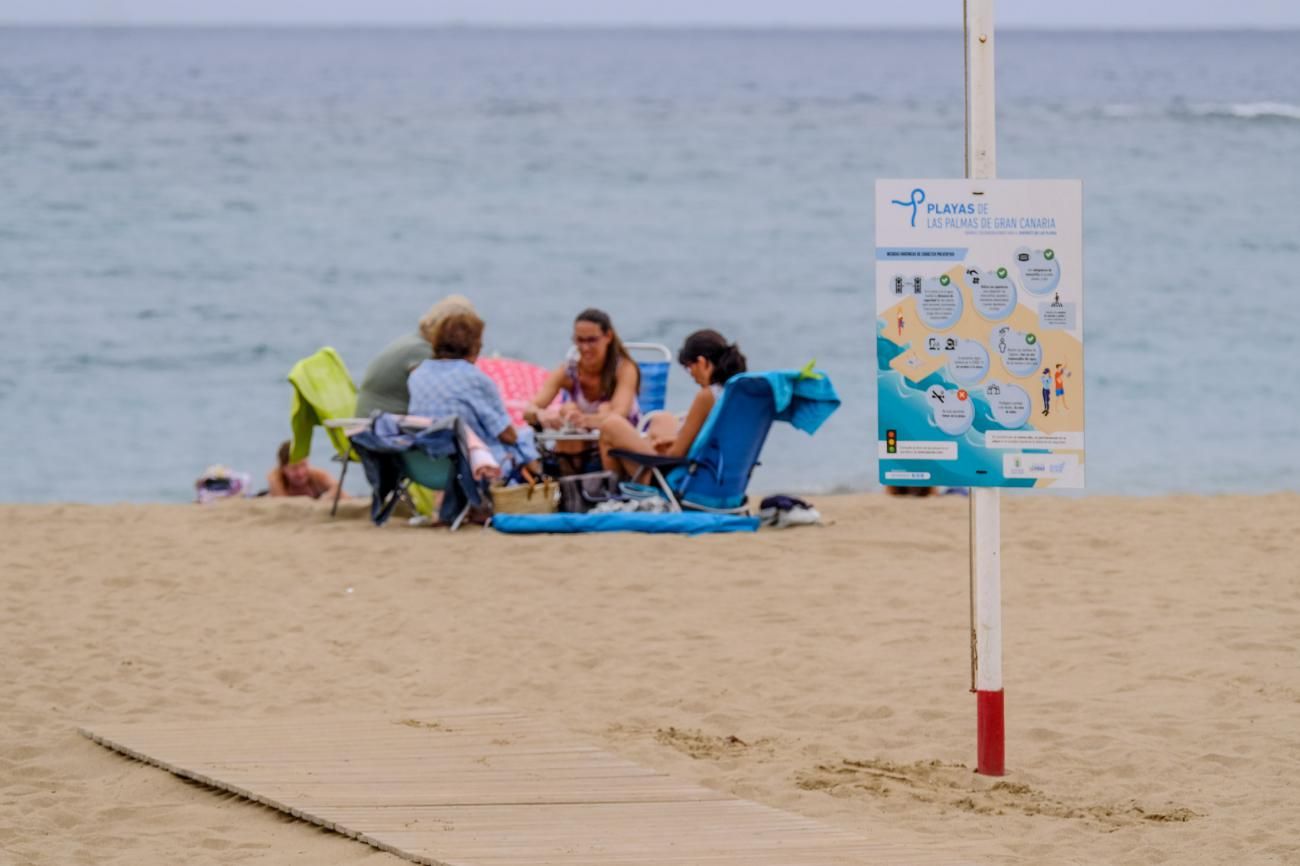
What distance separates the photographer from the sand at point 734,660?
14.4 ft

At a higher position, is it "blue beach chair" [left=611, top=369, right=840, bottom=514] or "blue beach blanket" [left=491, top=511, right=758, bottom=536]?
"blue beach chair" [left=611, top=369, right=840, bottom=514]

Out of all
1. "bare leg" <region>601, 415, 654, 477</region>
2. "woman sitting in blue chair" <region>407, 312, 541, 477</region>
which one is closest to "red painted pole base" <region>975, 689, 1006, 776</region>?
"bare leg" <region>601, 415, 654, 477</region>

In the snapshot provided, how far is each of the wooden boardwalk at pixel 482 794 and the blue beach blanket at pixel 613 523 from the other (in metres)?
2.99

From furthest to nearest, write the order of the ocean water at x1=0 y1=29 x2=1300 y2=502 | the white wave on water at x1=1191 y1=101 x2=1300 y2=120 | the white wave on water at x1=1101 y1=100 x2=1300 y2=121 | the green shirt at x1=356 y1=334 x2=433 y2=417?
the white wave on water at x1=1101 y1=100 x2=1300 y2=121 < the white wave on water at x1=1191 y1=101 x2=1300 y2=120 < the ocean water at x1=0 y1=29 x2=1300 y2=502 < the green shirt at x1=356 y1=334 x2=433 y2=417

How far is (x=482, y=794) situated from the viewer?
4367mm

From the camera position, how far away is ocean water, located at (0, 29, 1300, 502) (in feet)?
53.2

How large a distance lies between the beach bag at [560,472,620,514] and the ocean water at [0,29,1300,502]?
4.91 metres

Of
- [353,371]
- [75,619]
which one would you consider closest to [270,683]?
[75,619]

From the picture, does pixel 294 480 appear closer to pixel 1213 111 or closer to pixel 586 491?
pixel 586 491

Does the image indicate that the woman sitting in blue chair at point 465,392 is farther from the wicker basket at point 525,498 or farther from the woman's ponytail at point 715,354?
the woman's ponytail at point 715,354

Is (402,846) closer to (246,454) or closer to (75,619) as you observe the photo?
(75,619)

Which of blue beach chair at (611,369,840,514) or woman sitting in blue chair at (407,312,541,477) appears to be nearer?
blue beach chair at (611,369,840,514)

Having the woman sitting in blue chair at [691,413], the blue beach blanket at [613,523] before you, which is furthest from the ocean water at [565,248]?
the blue beach blanket at [613,523]

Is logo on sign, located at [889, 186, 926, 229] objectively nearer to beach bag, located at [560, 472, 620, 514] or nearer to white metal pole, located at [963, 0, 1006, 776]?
white metal pole, located at [963, 0, 1006, 776]
